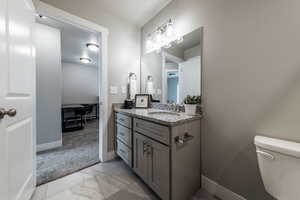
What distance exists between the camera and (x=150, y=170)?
4.37 feet

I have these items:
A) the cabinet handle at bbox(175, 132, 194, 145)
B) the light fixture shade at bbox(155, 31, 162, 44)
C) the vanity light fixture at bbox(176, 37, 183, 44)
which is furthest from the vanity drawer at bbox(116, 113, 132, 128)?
the light fixture shade at bbox(155, 31, 162, 44)

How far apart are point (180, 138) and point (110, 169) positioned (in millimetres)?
1301

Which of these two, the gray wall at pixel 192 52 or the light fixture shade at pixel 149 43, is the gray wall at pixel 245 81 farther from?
the light fixture shade at pixel 149 43

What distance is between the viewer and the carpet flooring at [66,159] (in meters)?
1.74

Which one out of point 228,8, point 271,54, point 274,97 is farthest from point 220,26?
point 274,97

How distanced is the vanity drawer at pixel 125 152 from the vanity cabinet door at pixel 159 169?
1.46ft

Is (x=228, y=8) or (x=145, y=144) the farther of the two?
(x=145, y=144)

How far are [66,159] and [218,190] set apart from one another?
225 centimetres

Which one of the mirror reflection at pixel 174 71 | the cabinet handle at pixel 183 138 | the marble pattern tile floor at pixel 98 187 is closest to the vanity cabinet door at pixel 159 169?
the cabinet handle at pixel 183 138

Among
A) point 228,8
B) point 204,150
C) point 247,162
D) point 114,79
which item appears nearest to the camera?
point 247,162

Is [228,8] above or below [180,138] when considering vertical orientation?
above

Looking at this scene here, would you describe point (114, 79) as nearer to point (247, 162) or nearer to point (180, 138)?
point (180, 138)

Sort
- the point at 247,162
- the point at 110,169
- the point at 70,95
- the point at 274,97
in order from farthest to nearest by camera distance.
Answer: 1. the point at 70,95
2. the point at 110,169
3. the point at 247,162
4. the point at 274,97

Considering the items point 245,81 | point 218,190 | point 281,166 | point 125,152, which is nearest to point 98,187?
point 125,152
